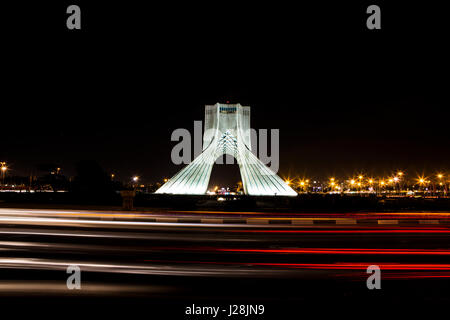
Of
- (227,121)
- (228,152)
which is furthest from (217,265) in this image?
(228,152)

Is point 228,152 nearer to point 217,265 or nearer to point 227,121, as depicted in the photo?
point 227,121

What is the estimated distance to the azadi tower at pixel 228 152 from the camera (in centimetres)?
2709

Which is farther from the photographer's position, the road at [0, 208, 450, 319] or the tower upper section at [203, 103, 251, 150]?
the tower upper section at [203, 103, 251, 150]

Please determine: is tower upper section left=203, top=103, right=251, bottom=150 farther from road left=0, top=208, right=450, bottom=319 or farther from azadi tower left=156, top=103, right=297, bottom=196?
road left=0, top=208, right=450, bottom=319

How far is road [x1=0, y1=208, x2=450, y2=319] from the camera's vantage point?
3.63m

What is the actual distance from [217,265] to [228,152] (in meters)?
30.7

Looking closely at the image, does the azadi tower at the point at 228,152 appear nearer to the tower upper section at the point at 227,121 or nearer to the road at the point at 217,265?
the tower upper section at the point at 227,121

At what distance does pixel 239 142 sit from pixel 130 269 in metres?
27.1

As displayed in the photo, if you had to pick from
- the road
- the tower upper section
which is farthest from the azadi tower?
the road

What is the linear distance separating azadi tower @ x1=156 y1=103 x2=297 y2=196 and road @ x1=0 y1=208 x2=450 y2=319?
18.7 metres

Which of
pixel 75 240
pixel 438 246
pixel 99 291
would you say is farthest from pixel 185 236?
pixel 438 246

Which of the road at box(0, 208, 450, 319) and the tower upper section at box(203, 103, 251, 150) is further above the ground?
the tower upper section at box(203, 103, 251, 150)

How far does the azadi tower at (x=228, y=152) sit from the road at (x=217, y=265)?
1871 cm
